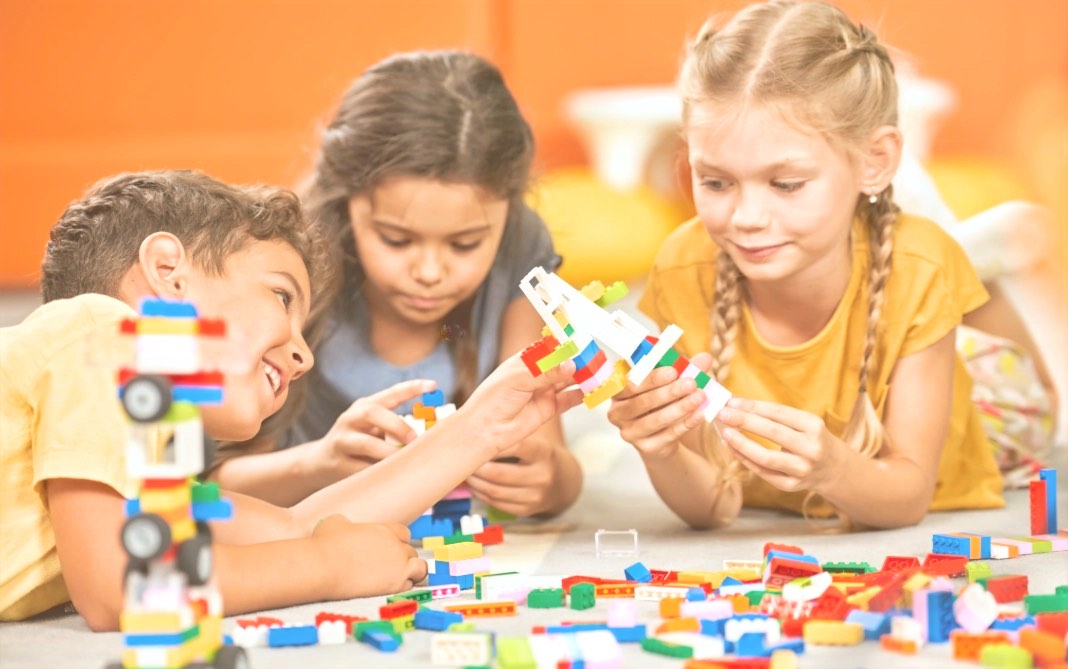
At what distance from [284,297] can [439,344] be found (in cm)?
62

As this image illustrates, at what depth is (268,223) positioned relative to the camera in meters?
1.27

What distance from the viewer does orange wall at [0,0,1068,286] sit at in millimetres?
4039

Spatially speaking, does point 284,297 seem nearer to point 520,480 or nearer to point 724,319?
point 520,480

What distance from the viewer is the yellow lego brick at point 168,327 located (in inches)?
30.4

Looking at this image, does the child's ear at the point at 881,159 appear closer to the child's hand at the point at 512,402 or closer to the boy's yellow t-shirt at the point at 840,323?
the boy's yellow t-shirt at the point at 840,323

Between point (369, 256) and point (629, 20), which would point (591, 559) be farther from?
point (629, 20)

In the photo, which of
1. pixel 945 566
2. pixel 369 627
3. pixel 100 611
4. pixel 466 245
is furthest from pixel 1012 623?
pixel 466 245

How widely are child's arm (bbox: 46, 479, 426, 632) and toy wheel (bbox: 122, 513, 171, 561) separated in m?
0.20

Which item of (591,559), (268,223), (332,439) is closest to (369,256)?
(332,439)

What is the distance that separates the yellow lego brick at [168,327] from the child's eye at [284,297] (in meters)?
0.44

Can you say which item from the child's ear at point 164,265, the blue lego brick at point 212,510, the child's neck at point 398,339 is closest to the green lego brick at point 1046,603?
the blue lego brick at point 212,510

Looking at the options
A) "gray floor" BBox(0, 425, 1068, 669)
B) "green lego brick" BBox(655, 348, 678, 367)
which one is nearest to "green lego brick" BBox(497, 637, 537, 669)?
"gray floor" BBox(0, 425, 1068, 669)

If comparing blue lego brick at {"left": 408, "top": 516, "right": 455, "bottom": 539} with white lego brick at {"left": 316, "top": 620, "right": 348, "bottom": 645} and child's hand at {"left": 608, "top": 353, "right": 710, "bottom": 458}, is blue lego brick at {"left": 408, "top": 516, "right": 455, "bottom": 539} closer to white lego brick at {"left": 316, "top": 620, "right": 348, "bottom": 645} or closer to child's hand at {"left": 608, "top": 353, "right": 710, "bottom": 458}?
child's hand at {"left": 608, "top": 353, "right": 710, "bottom": 458}

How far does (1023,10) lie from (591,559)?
3.23 meters
